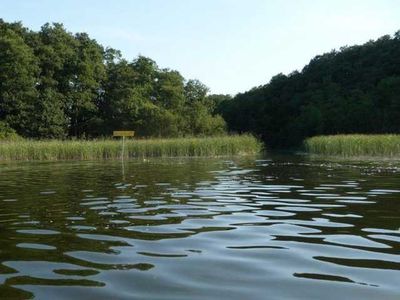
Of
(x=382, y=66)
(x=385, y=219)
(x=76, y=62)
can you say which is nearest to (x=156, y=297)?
(x=385, y=219)

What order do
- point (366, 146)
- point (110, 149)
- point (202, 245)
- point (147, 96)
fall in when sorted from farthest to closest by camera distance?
point (147, 96), point (110, 149), point (366, 146), point (202, 245)

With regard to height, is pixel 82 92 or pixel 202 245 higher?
pixel 82 92

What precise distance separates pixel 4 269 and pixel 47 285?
61cm

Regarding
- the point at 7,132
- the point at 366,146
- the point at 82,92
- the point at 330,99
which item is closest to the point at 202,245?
the point at 366,146

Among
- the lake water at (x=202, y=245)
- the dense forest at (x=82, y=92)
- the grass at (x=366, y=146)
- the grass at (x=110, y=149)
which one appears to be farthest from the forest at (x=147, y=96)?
the lake water at (x=202, y=245)

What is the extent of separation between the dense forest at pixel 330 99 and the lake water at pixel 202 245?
55.5 metres

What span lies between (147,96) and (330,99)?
26.3 metres

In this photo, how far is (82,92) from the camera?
49875 millimetres

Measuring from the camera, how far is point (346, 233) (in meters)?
5.06

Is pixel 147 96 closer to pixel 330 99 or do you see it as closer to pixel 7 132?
pixel 7 132

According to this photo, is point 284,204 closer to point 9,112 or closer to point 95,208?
point 95,208

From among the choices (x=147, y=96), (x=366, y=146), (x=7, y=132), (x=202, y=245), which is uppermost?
(x=147, y=96)

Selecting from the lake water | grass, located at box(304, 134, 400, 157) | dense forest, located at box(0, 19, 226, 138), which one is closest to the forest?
dense forest, located at box(0, 19, 226, 138)

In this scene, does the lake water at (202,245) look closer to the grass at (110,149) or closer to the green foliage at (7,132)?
the grass at (110,149)
